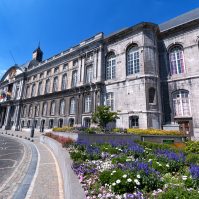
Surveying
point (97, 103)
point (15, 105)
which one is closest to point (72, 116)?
point (97, 103)

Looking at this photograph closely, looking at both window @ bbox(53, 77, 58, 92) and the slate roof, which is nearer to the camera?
the slate roof

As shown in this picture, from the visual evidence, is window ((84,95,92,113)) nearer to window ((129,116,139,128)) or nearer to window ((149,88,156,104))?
window ((129,116,139,128))

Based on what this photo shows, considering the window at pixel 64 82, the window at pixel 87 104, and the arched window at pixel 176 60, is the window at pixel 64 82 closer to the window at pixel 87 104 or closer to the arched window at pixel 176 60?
the window at pixel 87 104

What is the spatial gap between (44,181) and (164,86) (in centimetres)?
2354

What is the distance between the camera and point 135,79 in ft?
87.2

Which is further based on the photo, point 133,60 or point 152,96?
point 133,60

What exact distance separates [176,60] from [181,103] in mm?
6924

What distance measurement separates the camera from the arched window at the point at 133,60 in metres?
27.7

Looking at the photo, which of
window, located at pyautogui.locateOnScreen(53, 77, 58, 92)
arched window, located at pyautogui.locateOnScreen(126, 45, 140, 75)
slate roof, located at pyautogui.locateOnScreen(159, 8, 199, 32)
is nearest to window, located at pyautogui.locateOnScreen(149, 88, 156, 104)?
arched window, located at pyautogui.locateOnScreen(126, 45, 140, 75)

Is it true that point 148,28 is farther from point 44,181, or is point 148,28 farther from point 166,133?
point 44,181

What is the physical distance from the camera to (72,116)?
34719mm

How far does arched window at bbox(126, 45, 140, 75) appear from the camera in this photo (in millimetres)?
27692

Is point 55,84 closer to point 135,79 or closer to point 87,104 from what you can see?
point 87,104

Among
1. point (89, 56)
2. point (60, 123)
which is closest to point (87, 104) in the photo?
point (60, 123)
